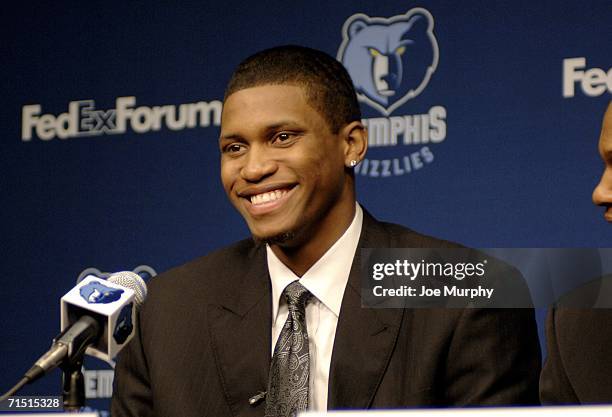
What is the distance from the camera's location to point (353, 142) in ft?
7.95

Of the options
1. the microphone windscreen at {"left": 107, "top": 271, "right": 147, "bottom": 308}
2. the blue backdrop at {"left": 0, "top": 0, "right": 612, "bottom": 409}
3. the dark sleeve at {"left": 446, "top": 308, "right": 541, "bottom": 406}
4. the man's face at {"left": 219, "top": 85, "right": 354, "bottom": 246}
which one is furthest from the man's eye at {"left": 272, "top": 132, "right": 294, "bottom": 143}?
the blue backdrop at {"left": 0, "top": 0, "right": 612, "bottom": 409}

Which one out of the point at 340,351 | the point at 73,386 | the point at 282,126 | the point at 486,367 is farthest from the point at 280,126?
the point at 73,386

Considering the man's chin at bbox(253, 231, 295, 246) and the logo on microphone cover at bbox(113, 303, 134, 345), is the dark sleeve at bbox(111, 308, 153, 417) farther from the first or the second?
the logo on microphone cover at bbox(113, 303, 134, 345)

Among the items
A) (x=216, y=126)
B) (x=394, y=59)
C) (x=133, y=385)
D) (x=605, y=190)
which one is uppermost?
(x=394, y=59)

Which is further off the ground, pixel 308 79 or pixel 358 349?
pixel 308 79

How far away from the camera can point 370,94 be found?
299 cm

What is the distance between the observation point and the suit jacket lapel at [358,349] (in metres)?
2.19

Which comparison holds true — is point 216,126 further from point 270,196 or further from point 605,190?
point 605,190

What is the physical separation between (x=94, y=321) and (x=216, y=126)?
159 cm

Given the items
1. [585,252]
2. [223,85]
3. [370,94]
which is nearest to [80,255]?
[223,85]

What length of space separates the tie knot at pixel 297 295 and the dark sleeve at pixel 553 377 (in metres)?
0.46

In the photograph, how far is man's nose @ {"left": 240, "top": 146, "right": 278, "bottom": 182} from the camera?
2307mm

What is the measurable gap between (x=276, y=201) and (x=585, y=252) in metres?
0.80

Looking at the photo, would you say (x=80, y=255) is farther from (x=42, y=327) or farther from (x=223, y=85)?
(x=223, y=85)
